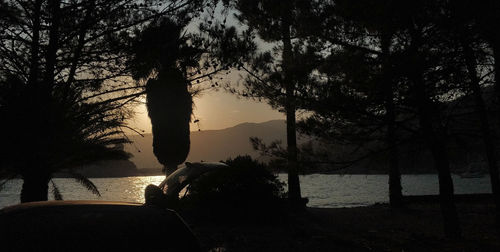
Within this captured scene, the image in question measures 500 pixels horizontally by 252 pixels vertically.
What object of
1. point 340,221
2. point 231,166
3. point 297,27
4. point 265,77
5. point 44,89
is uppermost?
point 297,27

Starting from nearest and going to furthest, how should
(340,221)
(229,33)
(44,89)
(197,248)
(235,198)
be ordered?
(197,248), (44,89), (229,33), (235,198), (340,221)

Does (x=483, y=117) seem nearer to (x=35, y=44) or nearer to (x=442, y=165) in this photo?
(x=442, y=165)

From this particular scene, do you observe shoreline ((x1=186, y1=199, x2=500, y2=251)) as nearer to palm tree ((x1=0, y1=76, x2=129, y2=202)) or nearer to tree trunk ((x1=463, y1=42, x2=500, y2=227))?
tree trunk ((x1=463, y1=42, x2=500, y2=227))

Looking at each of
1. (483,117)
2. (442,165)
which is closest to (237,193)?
(442,165)

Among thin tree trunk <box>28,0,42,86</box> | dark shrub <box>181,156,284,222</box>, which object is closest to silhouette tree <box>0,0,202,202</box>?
thin tree trunk <box>28,0,42,86</box>

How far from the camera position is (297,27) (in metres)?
11.5

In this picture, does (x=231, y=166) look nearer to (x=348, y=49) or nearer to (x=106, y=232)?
(x=348, y=49)

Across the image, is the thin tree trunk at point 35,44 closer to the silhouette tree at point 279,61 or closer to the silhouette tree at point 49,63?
the silhouette tree at point 49,63

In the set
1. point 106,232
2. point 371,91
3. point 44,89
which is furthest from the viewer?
point 371,91

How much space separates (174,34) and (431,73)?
6.24 metres

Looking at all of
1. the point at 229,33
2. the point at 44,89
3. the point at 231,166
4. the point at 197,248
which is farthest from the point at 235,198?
the point at 197,248

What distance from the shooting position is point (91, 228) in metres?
3.14

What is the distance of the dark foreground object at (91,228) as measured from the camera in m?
2.97

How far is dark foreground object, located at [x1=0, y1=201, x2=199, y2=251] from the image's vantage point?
117 inches
